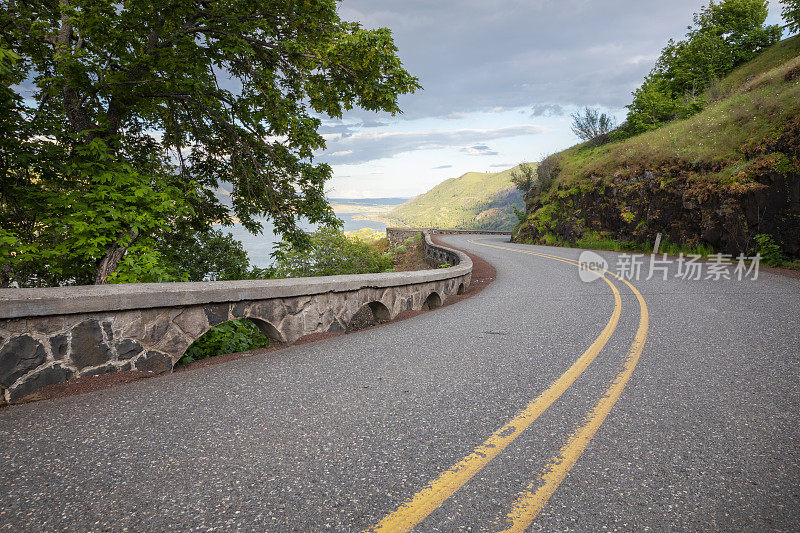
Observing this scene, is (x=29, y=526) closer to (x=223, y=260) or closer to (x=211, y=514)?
(x=211, y=514)

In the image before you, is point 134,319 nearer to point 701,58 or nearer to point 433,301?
point 433,301

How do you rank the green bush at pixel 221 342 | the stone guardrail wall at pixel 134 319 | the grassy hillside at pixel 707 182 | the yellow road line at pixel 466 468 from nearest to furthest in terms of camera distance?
the yellow road line at pixel 466 468
the stone guardrail wall at pixel 134 319
the green bush at pixel 221 342
the grassy hillside at pixel 707 182

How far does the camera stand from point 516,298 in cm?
824

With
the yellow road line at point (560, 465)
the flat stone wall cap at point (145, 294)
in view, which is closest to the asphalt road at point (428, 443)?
the yellow road line at point (560, 465)

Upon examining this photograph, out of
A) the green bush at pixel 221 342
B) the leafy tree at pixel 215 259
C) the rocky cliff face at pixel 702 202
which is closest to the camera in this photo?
the green bush at pixel 221 342

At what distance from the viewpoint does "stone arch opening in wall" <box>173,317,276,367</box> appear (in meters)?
4.90

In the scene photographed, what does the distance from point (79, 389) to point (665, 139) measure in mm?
26114

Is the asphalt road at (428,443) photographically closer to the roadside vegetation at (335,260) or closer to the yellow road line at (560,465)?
the yellow road line at (560,465)

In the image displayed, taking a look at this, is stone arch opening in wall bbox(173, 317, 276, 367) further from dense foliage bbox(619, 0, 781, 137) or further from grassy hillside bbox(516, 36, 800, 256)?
dense foliage bbox(619, 0, 781, 137)

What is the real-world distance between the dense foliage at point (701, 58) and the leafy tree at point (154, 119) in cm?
2791

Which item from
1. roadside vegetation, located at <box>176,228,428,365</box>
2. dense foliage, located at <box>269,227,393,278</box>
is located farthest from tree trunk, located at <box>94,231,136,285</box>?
dense foliage, located at <box>269,227,393,278</box>

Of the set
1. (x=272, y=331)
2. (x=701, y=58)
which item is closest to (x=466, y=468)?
(x=272, y=331)

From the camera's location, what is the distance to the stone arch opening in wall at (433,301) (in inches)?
322

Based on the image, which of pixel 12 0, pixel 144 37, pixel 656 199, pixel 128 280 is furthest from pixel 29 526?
pixel 656 199
